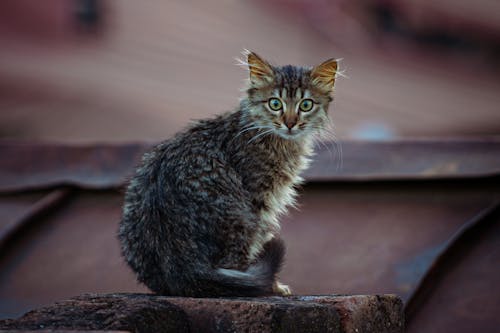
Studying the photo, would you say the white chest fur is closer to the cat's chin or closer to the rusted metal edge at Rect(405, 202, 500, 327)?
the cat's chin

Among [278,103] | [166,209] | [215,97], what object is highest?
[278,103]

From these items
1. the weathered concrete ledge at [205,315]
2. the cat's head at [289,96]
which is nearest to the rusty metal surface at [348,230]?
the cat's head at [289,96]

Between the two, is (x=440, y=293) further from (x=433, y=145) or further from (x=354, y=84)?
(x=354, y=84)

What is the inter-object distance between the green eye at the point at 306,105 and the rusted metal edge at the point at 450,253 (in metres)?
0.87

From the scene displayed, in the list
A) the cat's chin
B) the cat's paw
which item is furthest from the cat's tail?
the cat's chin

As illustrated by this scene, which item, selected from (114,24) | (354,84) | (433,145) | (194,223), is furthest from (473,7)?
(194,223)

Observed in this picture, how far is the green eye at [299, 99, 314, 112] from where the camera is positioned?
3.80 m

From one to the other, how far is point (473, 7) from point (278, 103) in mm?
8233

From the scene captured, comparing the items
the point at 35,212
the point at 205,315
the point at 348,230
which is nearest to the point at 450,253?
the point at 348,230

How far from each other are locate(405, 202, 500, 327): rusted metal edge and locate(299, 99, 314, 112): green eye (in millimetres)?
872

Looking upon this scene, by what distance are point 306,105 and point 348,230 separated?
718 mm

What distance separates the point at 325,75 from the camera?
394 centimetres

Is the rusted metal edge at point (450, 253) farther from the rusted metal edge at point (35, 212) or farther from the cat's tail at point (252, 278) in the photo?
the rusted metal edge at point (35, 212)

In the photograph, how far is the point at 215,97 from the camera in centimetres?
1102
